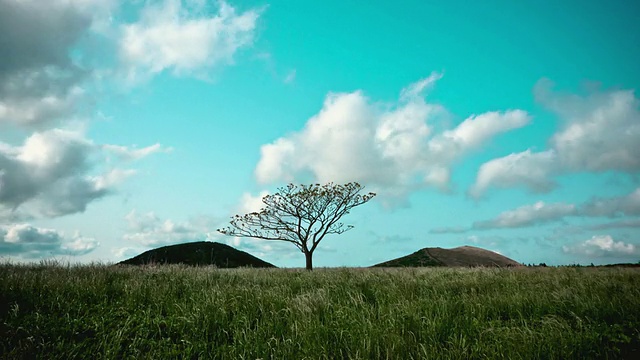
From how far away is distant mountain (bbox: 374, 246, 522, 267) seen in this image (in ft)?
112

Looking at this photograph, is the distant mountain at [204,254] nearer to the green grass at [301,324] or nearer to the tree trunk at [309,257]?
the tree trunk at [309,257]

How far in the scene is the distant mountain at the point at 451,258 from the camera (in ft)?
112

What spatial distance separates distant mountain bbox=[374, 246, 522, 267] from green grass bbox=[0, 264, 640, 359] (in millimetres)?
26887

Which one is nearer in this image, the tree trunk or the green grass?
the green grass

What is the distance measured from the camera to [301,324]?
5.39 metres

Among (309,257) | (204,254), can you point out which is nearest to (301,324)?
(309,257)

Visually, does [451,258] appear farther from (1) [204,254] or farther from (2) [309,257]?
(1) [204,254]

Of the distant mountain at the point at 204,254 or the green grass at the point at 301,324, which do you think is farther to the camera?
the distant mountain at the point at 204,254

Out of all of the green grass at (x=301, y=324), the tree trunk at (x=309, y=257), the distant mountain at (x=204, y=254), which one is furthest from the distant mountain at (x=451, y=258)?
the green grass at (x=301, y=324)

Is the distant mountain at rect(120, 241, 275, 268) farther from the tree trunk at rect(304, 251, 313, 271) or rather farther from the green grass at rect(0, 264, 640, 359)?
the green grass at rect(0, 264, 640, 359)

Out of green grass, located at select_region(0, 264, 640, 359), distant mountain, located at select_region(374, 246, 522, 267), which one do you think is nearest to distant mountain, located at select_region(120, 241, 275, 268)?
distant mountain, located at select_region(374, 246, 522, 267)

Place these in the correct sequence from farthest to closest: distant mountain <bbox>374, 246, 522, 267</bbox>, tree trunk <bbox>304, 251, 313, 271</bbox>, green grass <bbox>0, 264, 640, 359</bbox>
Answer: distant mountain <bbox>374, 246, 522, 267</bbox>, tree trunk <bbox>304, 251, 313, 271</bbox>, green grass <bbox>0, 264, 640, 359</bbox>

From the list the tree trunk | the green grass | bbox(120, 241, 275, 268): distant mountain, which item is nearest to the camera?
the green grass

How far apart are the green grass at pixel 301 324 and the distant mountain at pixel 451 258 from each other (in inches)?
1059
